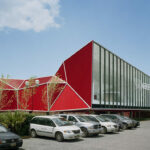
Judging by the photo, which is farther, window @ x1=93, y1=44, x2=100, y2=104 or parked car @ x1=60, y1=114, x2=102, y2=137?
window @ x1=93, y1=44, x2=100, y2=104

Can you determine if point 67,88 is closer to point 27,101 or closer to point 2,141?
point 27,101

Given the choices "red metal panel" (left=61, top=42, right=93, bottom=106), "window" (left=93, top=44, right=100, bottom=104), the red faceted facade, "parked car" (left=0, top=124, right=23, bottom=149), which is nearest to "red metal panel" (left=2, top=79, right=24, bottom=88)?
the red faceted facade

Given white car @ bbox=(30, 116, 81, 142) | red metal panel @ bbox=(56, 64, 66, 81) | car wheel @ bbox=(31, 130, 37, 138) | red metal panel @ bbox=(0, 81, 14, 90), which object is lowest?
car wheel @ bbox=(31, 130, 37, 138)

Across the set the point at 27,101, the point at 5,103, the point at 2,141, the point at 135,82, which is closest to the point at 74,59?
the point at 27,101

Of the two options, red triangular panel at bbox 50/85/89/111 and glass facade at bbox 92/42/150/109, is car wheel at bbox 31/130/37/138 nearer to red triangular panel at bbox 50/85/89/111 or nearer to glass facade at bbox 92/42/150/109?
red triangular panel at bbox 50/85/89/111

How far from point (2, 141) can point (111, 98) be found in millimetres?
30553

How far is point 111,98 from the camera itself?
132 feet

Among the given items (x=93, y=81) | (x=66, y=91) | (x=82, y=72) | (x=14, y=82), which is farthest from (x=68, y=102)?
(x=14, y=82)

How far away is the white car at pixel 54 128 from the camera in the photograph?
597 inches

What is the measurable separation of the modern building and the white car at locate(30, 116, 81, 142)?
17.2 m

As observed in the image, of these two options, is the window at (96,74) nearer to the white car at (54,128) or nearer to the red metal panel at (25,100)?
the red metal panel at (25,100)

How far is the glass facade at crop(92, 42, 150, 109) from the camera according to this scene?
36.0 meters

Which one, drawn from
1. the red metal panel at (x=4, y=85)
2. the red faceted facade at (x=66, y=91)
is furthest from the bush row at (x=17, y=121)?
the red metal panel at (x=4, y=85)

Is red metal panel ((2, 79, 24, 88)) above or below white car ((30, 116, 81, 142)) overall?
above
